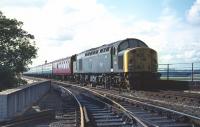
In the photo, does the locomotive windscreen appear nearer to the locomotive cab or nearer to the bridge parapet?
the locomotive cab

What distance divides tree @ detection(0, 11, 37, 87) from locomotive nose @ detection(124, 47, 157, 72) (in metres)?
9.66

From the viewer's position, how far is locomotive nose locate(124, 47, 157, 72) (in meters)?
26.1

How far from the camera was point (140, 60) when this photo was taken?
26.6m

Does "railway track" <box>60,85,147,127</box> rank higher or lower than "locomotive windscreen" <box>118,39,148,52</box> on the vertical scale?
lower

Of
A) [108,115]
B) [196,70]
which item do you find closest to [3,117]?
[108,115]

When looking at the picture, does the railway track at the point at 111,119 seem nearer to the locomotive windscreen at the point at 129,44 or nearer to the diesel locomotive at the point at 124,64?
the diesel locomotive at the point at 124,64

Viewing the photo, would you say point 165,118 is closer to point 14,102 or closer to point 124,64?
point 14,102

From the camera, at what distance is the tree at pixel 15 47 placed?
3197 centimetres

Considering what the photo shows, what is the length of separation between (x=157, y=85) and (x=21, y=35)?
12.2 metres

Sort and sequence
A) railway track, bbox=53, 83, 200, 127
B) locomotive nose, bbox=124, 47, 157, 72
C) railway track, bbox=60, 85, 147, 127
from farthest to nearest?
locomotive nose, bbox=124, 47, 157, 72 → railway track, bbox=60, 85, 147, 127 → railway track, bbox=53, 83, 200, 127

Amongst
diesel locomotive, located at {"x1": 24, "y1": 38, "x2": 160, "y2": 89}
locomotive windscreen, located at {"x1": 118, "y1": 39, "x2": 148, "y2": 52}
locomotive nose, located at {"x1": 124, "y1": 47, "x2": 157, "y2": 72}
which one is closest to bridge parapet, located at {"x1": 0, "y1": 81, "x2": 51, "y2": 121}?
locomotive nose, located at {"x1": 124, "y1": 47, "x2": 157, "y2": 72}

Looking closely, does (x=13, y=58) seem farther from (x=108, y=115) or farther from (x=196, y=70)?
(x=108, y=115)

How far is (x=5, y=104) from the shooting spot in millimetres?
13133

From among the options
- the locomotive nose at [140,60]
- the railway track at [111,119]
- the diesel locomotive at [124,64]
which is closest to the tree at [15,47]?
the diesel locomotive at [124,64]
